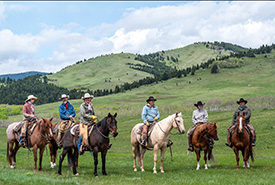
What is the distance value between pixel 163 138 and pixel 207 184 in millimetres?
4738

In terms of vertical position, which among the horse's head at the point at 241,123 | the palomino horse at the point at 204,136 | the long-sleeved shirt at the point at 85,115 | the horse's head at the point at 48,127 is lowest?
the palomino horse at the point at 204,136

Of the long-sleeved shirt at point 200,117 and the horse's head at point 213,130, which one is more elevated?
the long-sleeved shirt at point 200,117

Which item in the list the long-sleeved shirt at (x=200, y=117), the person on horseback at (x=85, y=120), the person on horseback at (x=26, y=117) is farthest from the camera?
the long-sleeved shirt at (x=200, y=117)

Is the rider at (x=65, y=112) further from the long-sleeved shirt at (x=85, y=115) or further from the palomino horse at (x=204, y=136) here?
the palomino horse at (x=204, y=136)

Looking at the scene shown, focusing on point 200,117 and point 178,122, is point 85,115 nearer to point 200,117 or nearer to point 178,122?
point 178,122

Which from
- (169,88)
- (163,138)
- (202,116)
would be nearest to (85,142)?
(163,138)

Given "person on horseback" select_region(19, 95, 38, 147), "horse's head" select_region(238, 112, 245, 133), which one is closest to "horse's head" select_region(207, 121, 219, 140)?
"horse's head" select_region(238, 112, 245, 133)

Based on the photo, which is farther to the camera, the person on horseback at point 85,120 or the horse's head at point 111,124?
the person on horseback at point 85,120

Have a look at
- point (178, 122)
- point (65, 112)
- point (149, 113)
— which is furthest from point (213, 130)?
point (65, 112)

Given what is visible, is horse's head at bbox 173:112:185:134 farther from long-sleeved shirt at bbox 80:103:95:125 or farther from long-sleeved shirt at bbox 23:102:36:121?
long-sleeved shirt at bbox 23:102:36:121

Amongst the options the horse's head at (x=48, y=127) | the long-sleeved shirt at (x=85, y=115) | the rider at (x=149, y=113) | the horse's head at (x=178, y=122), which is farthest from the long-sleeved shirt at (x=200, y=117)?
the horse's head at (x=48, y=127)

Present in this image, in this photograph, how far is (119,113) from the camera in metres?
115

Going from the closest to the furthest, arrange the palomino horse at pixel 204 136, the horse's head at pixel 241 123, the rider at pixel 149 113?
1. the horse's head at pixel 241 123
2. the palomino horse at pixel 204 136
3. the rider at pixel 149 113

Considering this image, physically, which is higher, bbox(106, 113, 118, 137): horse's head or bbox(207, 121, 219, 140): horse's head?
bbox(106, 113, 118, 137): horse's head
